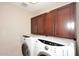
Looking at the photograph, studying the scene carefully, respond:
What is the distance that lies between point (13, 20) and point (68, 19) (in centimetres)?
68

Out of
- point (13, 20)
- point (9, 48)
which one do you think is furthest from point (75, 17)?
point (9, 48)

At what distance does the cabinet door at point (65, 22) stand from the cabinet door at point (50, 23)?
0.23 feet

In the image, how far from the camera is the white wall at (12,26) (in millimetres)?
1315

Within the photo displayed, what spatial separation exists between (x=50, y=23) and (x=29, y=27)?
27 cm

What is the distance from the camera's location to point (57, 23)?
1.23 meters

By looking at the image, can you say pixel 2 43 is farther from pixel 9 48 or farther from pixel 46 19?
pixel 46 19

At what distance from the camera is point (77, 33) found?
1062mm

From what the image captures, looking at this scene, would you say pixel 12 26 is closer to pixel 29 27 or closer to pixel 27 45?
pixel 29 27

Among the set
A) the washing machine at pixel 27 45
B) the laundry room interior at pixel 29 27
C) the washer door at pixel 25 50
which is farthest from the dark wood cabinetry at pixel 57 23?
the washer door at pixel 25 50

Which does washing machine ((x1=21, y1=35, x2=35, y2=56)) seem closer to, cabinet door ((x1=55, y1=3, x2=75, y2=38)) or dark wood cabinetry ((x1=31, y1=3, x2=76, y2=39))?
dark wood cabinetry ((x1=31, y1=3, x2=76, y2=39))

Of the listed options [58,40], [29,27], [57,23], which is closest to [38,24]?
[29,27]

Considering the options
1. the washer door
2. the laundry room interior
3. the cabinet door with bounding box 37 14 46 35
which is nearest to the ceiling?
the laundry room interior

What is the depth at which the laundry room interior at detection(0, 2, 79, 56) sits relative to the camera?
4.07ft

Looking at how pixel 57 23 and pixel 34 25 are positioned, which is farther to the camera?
pixel 34 25
